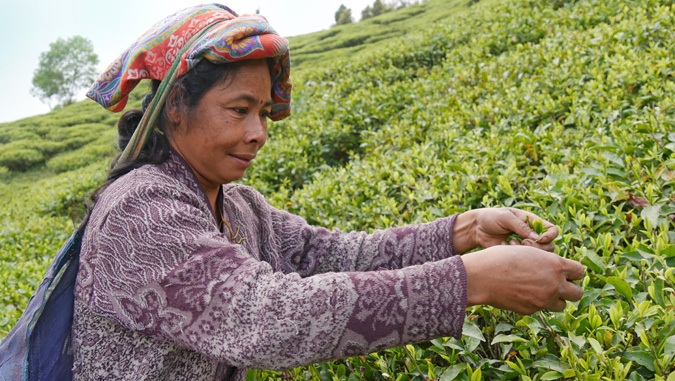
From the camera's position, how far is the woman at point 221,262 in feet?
3.65

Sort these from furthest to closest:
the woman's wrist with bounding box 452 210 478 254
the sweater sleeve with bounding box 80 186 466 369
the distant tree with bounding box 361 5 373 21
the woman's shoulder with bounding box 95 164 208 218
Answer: the distant tree with bounding box 361 5 373 21 → the woman's wrist with bounding box 452 210 478 254 → the woman's shoulder with bounding box 95 164 208 218 → the sweater sleeve with bounding box 80 186 466 369

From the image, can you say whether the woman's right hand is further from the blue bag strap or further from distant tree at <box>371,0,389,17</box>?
distant tree at <box>371,0,389,17</box>

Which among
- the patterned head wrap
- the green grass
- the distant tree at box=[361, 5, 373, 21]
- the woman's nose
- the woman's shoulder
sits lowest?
the green grass

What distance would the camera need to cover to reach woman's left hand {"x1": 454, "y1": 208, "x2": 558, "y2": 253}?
148cm

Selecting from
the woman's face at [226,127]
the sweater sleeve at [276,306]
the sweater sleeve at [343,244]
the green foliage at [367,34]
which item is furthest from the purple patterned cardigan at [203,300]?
the green foliage at [367,34]

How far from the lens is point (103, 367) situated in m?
1.32

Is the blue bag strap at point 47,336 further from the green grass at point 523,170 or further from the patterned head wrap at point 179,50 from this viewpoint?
the green grass at point 523,170

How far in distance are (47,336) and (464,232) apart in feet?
4.38

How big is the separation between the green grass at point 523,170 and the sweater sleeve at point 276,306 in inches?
14.2

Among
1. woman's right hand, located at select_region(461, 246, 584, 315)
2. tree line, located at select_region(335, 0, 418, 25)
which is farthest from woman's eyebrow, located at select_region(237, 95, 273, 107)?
tree line, located at select_region(335, 0, 418, 25)

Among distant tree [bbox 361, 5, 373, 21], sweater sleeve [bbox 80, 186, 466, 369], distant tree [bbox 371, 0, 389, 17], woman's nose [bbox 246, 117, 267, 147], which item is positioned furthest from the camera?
distant tree [bbox 361, 5, 373, 21]

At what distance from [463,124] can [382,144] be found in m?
0.73

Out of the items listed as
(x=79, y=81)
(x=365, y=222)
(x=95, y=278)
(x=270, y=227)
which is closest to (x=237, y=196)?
(x=270, y=227)

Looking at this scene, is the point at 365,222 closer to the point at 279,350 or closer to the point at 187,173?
the point at 187,173
